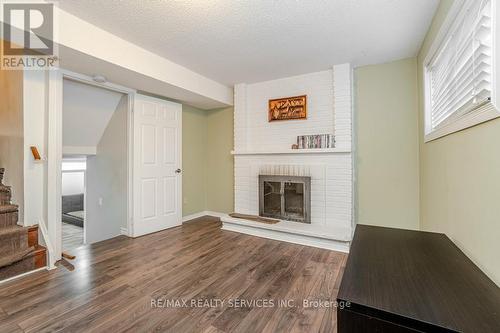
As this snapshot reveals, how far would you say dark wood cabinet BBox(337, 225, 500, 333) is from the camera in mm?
759

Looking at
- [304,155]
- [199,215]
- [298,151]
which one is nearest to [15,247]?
[199,215]

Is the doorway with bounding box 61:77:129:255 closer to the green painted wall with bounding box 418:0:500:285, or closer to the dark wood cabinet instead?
the dark wood cabinet

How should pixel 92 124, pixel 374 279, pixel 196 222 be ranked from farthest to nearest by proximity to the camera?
pixel 196 222 → pixel 92 124 → pixel 374 279

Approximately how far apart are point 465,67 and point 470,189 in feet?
2.62

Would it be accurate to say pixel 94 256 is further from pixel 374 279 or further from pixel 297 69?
pixel 297 69

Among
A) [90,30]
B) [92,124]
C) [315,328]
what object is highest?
[90,30]

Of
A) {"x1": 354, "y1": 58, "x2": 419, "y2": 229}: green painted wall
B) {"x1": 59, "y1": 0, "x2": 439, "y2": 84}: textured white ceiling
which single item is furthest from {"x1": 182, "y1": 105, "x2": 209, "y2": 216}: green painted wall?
{"x1": 354, "y1": 58, "x2": 419, "y2": 229}: green painted wall

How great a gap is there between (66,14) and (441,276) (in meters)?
3.38

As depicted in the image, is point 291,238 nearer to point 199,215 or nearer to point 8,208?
point 199,215

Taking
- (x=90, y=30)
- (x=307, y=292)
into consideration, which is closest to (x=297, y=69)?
(x=90, y=30)

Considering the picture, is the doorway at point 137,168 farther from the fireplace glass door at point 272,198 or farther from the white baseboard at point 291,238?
the fireplace glass door at point 272,198

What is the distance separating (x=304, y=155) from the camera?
363 centimetres

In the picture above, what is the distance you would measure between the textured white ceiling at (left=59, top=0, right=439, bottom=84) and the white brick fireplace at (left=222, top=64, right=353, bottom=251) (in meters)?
0.49

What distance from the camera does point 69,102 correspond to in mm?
3299
